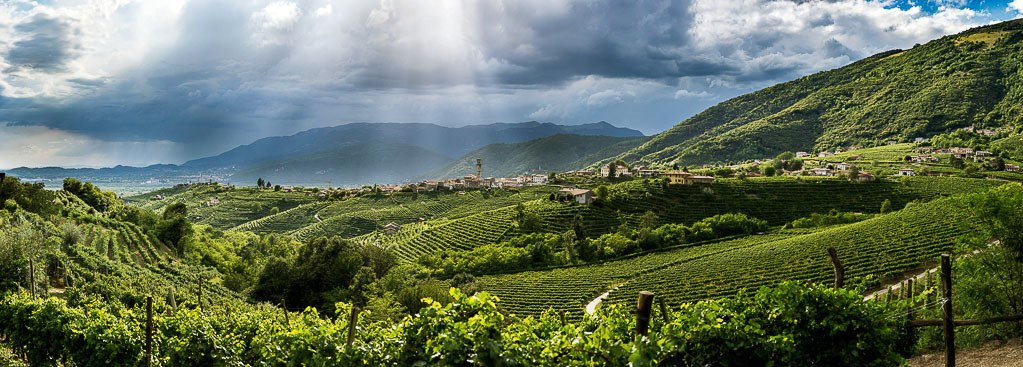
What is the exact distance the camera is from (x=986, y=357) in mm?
12461

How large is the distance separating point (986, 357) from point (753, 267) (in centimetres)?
3293

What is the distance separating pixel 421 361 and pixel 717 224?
6972 cm

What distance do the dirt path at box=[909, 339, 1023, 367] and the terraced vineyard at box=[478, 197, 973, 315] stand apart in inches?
914

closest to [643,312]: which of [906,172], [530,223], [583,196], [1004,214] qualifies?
[1004,214]

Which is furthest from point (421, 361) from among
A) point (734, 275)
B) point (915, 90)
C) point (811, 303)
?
point (915, 90)

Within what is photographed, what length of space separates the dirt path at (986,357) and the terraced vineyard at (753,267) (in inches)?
914

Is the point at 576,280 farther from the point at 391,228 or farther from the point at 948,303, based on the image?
the point at 391,228

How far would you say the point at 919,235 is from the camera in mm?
42094

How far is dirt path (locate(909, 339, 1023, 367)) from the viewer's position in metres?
11.8

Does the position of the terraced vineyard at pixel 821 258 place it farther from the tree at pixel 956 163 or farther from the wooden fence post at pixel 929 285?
the tree at pixel 956 163

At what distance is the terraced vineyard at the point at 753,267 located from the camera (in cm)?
3862

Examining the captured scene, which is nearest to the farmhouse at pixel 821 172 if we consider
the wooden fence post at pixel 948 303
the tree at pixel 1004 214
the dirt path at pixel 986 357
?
the tree at pixel 1004 214

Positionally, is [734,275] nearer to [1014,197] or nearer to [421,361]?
[1014,197]

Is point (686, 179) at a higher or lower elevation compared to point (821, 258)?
higher
